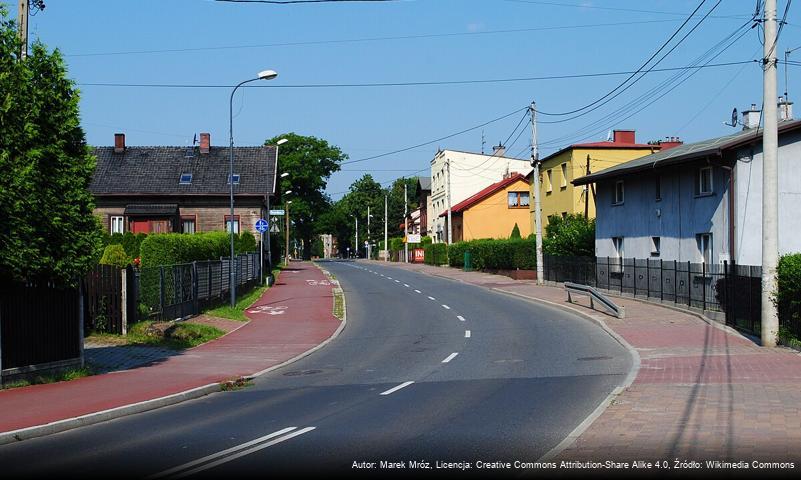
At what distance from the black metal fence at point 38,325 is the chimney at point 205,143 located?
4677cm

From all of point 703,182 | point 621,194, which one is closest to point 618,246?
point 621,194

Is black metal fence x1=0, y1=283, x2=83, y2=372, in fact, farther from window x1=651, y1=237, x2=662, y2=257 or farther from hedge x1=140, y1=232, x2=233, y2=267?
window x1=651, y1=237, x2=662, y2=257

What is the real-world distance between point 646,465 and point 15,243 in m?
10.4

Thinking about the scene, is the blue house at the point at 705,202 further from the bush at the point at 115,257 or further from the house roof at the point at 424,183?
the house roof at the point at 424,183

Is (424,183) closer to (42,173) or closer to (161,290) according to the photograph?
(161,290)

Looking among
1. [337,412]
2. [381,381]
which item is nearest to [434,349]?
[381,381]

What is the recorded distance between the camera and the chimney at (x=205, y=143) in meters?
61.0

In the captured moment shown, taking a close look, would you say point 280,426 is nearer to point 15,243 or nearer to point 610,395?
point 610,395

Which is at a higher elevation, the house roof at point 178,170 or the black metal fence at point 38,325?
the house roof at point 178,170

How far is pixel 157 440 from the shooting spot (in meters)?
9.50

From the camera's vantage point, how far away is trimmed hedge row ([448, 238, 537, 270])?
1884 inches

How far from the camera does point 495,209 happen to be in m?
75.4

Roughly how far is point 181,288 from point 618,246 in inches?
797

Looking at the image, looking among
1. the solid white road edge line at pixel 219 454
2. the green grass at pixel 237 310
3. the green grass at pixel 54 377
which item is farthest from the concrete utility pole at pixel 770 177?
the green grass at pixel 237 310
